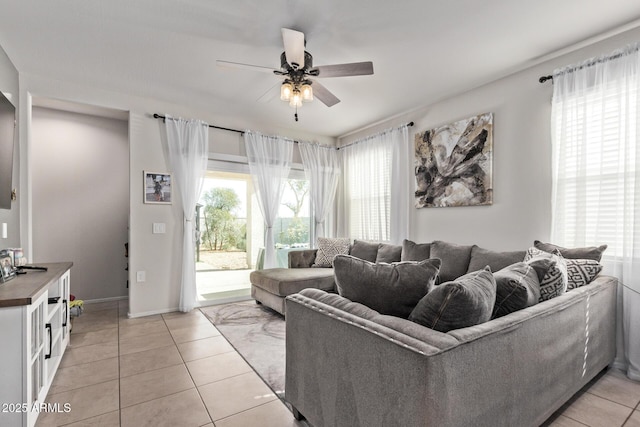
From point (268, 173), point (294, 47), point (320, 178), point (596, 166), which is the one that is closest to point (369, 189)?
point (320, 178)

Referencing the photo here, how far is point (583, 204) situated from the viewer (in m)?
2.50

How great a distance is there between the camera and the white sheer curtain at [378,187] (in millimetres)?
4141

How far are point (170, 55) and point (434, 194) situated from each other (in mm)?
3186

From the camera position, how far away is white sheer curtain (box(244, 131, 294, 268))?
14.5 ft

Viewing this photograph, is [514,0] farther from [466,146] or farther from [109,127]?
[109,127]

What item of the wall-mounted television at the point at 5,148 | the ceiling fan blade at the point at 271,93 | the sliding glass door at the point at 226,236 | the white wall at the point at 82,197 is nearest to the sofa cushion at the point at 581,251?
the ceiling fan blade at the point at 271,93

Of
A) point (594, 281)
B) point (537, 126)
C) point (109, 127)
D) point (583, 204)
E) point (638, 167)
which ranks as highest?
point (109, 127)

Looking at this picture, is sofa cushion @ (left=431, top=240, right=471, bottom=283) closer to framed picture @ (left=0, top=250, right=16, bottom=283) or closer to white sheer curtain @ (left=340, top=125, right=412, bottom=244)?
white sheer curtain @ (left=340, top=125, right=412, bottom=244)

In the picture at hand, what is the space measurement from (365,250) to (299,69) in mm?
2516

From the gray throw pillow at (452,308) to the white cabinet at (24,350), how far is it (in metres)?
1.88

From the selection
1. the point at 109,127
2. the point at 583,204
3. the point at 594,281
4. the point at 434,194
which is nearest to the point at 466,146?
the point at 434,194

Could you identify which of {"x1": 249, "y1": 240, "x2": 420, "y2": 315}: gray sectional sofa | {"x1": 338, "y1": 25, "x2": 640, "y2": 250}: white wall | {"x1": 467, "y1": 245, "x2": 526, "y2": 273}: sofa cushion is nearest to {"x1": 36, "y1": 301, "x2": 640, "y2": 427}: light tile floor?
{"x1": 249, "y1": 240, "x2": 420, "y2": 315}: gray sectional sofa

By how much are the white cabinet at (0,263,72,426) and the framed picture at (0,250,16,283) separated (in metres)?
0.05

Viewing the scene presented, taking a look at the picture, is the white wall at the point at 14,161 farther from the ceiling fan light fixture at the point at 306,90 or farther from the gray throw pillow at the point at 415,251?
the gray throw pillow at the point at 415,251
